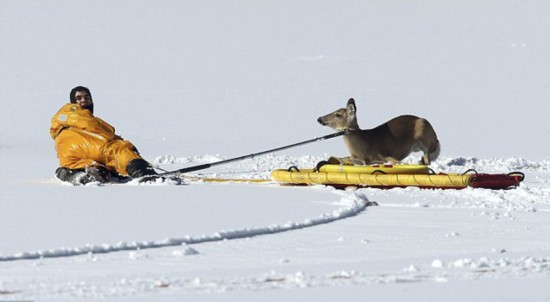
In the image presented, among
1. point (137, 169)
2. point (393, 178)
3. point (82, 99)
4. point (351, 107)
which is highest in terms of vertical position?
point (82, 99)

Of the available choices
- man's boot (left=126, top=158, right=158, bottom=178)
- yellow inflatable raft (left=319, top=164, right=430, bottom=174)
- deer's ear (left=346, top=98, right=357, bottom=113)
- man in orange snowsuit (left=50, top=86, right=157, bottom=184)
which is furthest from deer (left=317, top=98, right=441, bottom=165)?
man in orange snowsuit (left=50, top=86, right=157, bottom=184)

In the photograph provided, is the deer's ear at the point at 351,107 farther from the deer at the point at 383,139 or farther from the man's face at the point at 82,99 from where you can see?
the man's face at the point at 82,99

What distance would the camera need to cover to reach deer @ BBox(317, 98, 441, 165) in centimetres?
1576

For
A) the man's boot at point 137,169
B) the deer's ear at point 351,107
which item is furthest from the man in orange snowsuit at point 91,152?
the deer's ear at point 351,107

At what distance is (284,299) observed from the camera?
6.01 meters

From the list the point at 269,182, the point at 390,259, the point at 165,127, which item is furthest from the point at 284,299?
the point at 165,127

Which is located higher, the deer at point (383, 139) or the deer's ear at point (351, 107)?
the deer's ear at point (351, 107)

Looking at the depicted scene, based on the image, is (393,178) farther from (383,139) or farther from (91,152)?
(91,152)

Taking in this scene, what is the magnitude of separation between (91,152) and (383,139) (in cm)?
454

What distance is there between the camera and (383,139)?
16062 millimetres

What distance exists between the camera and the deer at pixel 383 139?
51.7ft

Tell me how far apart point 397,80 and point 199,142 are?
18065 millimetres

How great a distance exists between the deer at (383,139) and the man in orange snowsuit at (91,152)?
10.0 feet

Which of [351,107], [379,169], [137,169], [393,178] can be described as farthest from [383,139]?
[137,169]
